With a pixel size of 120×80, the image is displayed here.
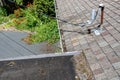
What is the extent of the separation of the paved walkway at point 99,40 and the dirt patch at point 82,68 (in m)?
0.09

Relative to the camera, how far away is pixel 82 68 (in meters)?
4.98

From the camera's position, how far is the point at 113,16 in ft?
22.7

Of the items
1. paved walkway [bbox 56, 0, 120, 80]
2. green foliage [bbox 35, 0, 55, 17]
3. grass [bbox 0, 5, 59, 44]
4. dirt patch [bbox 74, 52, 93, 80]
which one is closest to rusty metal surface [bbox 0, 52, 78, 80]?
dirt patch [bbox 74, 52, 93, 80]

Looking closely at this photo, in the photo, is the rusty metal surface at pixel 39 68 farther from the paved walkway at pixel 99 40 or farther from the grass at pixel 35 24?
the grass at pixel 35 24

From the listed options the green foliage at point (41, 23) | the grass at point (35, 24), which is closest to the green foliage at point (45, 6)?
the green foliage at point (41, 23)

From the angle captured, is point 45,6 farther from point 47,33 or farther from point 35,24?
point 47,33

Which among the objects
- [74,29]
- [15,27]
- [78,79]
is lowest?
[15,27]

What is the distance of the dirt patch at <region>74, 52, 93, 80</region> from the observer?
4.64 metres

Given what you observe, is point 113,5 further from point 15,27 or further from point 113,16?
point 15,27

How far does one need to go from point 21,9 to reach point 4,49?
7199 millimetres

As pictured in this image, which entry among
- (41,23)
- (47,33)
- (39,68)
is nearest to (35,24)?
(41,23)

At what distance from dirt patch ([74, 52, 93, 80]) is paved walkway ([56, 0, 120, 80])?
0.09m

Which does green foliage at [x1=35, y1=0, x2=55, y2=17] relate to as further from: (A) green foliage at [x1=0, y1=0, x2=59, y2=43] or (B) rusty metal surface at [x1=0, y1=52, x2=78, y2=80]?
(B) rusty metal surface at [x1=0, y1=52, x2=78, y2=80]

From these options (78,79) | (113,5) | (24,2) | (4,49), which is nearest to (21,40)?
(4,49)
